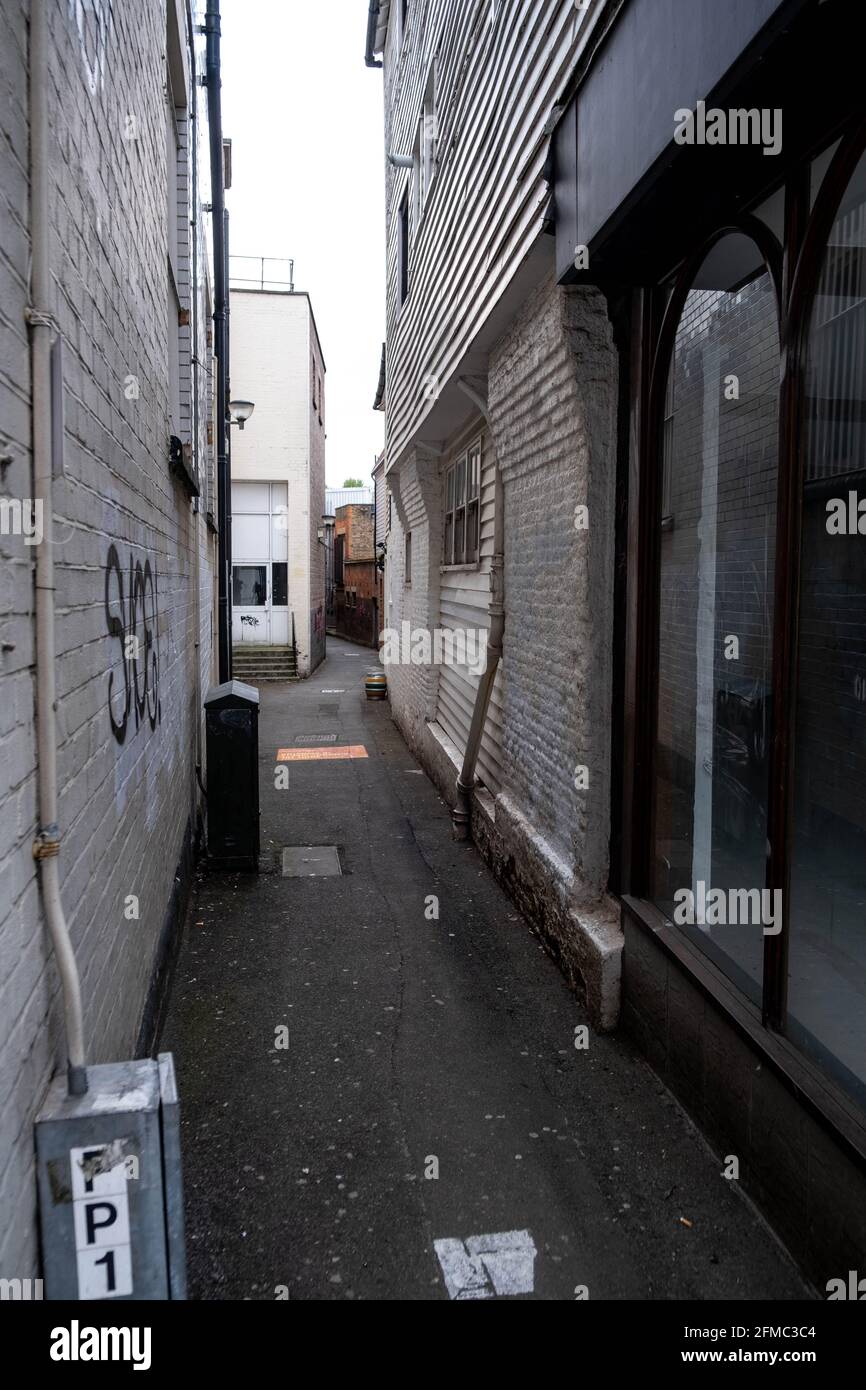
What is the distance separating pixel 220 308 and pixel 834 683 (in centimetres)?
1049

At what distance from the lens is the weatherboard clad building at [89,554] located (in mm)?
2076

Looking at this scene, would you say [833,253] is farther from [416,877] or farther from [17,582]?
[416,877]

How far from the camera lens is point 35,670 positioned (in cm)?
226

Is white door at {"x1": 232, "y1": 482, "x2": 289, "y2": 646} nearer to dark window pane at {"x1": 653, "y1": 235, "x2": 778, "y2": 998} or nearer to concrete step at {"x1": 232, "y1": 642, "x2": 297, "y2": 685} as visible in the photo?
concrete step at {"x1": 232, "y1": 642, "x2": 297, "y2": 685}

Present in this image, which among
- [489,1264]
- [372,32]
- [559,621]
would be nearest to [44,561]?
[489,1264]

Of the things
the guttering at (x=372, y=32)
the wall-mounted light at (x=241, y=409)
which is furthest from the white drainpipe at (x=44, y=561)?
the wall-mounted light at (x=241, y=409)

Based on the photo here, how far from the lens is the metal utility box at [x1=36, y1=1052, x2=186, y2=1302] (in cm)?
215

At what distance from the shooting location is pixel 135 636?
425 cm

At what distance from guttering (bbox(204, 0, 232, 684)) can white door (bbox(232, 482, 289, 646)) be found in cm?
1117

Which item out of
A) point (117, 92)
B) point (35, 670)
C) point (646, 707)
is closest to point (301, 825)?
point (646, 707)

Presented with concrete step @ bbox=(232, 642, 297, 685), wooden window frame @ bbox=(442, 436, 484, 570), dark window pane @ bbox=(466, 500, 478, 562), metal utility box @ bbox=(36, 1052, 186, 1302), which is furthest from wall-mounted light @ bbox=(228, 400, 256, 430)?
metal utility box @ bbox=(36, 1052, 186, 1302)

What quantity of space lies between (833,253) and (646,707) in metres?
2.10

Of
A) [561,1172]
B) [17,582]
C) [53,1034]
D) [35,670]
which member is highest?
[17,582]

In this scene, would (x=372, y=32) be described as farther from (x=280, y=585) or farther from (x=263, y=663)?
(x=263, y=663)
